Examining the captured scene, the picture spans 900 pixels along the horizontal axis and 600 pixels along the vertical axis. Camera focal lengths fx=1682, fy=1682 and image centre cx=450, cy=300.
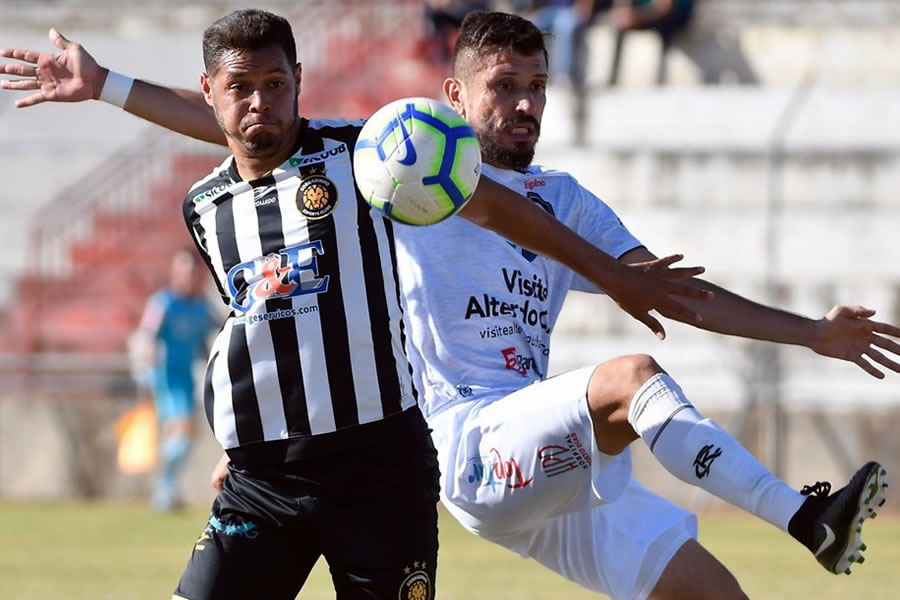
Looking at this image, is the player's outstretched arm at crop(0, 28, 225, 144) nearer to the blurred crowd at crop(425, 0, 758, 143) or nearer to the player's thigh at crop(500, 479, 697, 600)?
the player's thigh at crop(500, 479, 697, 600)

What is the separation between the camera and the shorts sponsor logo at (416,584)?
511 centimetres

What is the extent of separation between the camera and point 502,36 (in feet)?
20.0

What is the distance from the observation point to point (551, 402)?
548cm

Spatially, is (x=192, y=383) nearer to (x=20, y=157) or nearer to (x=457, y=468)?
(x=20, y=157)

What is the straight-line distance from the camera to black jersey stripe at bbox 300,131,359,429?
204 inches

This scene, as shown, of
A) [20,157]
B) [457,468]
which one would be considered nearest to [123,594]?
[457,468]

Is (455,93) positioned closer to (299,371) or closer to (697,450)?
(299,371)

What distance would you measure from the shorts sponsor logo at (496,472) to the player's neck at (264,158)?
1.22 meters

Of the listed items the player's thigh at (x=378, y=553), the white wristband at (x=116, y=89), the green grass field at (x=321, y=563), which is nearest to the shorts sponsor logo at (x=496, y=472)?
the player's thigh at (x=378, y=553)

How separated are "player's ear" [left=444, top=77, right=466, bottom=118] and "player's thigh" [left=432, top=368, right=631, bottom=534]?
4.07 feet

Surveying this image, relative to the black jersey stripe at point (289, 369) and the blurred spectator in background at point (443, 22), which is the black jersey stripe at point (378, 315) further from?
the blurred spectator in background at point (443, 22)

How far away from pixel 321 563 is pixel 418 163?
7.64 metres

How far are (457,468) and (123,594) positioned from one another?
420 cm

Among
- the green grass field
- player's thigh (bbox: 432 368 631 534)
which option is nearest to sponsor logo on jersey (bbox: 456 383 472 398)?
player's thigh (bbox: 432 368 631 534)
